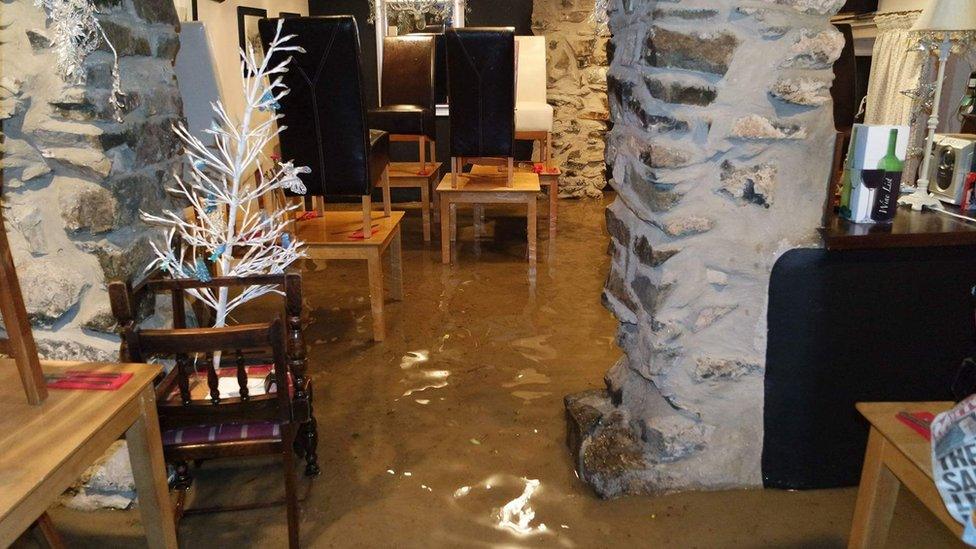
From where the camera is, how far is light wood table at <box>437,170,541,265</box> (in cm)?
426

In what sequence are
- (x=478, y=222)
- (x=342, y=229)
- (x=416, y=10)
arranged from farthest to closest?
(x=416, y=10) → (x=478, y=222) → (x=342, y=229)

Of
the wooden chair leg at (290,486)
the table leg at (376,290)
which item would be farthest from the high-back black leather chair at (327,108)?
the wooden chair leg at (290,486)

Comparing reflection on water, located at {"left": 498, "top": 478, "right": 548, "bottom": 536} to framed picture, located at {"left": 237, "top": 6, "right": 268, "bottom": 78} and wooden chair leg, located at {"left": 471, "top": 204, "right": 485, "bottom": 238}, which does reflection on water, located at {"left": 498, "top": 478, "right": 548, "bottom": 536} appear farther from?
framed picture, located at {"left": 237, "top": 6, "right": 268, "bottom": 78}

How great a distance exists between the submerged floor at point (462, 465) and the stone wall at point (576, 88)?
302 centimetres

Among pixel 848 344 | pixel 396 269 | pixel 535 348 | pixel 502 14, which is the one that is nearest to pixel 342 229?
pixel 396 269

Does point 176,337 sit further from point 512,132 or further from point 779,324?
point 512,132

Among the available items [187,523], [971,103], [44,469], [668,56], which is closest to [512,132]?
[668,56]

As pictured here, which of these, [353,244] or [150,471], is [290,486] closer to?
[150,471]

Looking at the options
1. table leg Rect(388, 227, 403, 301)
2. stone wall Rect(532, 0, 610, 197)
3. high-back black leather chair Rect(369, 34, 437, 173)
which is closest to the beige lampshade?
table leg Rect(388, 227, 403, 301)

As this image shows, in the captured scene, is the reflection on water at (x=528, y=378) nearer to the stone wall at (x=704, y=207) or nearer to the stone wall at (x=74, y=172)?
the stone wall at (x=704, y=207)

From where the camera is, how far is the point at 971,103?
3828 millimetres

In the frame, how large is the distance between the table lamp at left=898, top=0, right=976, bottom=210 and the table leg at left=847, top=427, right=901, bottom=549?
107 centimetres

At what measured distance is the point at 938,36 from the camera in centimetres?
208

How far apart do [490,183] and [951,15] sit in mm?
2808
